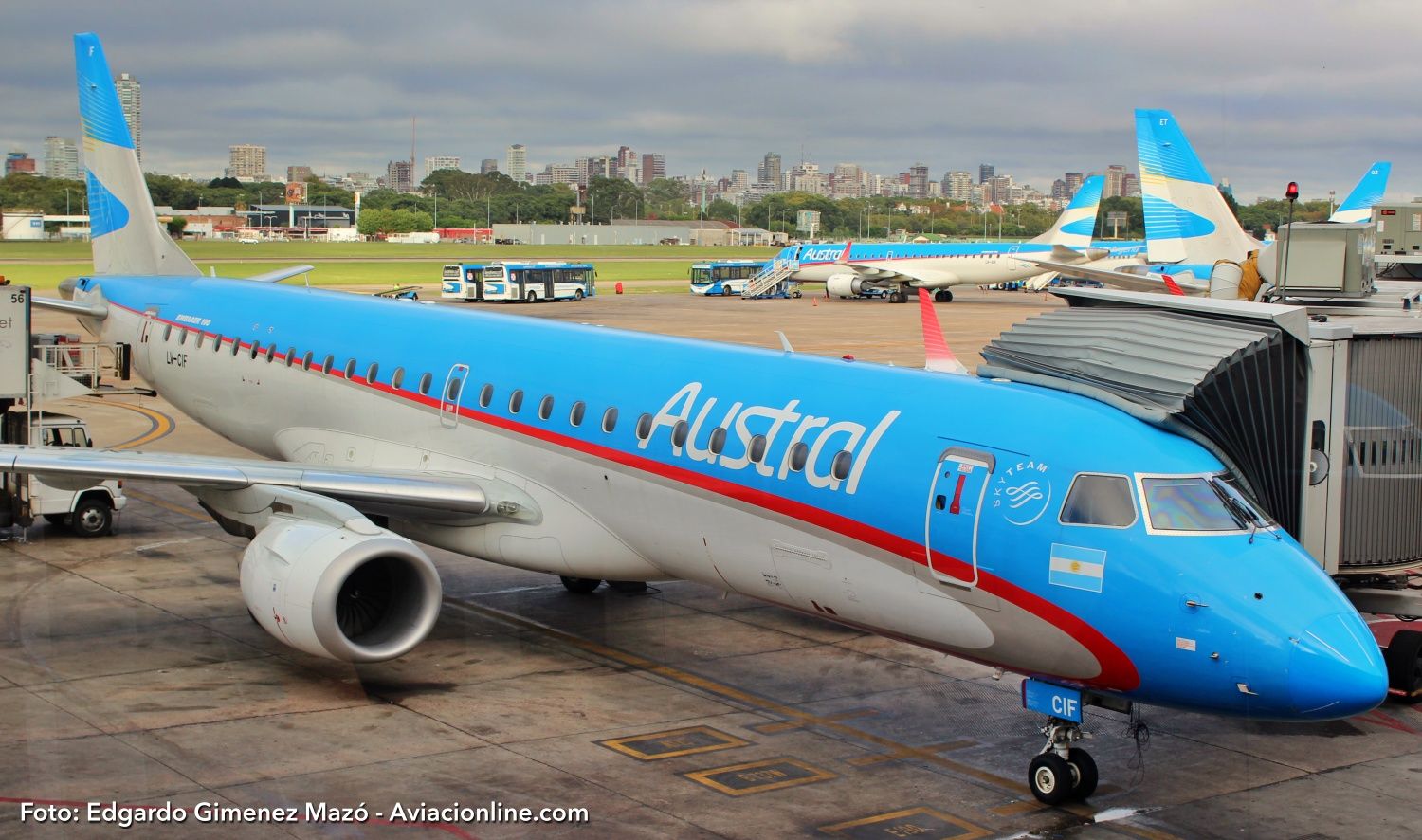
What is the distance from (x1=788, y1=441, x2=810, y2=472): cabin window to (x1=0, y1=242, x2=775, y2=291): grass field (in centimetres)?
6672

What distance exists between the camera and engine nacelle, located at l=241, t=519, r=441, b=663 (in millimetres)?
14984

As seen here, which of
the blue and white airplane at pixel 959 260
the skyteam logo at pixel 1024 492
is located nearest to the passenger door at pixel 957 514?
the skyteam logo at pixel 1024 492

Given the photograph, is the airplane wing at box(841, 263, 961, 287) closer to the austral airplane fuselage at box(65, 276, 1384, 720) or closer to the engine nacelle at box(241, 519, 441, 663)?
the austral airplane fuselage at box(65, 276, 1384, 720)

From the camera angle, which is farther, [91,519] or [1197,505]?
[91,519]

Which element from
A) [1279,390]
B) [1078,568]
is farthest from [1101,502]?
[1279,390]

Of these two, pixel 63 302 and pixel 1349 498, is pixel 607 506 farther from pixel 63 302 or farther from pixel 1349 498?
pixel 63 302

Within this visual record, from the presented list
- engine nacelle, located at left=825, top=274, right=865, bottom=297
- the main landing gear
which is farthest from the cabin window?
engine nacelle, located at left=825, top=274, right=865, bottom=297

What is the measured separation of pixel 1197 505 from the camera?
11508mm

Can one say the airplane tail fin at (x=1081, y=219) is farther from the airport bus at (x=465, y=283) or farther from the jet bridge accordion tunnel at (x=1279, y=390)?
the jet bridge accordion tunnel at (x=1279, y=390)

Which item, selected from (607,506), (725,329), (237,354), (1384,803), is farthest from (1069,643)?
(725,329)

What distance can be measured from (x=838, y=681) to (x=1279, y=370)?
6.11 m

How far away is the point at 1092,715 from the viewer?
50.1 feet

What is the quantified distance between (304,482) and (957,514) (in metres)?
8.66

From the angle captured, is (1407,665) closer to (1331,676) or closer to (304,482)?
(1331,676)
